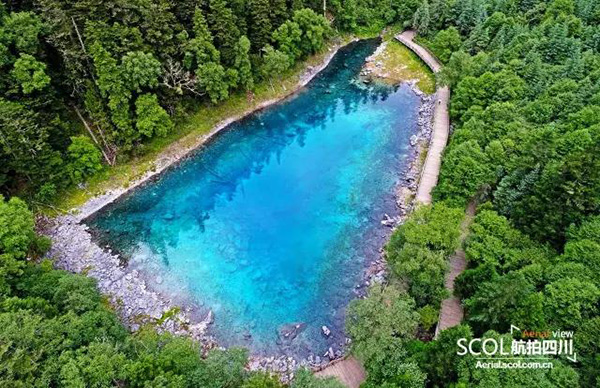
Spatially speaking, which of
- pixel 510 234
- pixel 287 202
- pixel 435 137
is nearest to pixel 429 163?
pixel 435 137

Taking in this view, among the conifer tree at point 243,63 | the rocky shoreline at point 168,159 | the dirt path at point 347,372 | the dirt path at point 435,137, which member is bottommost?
the dirt path at point 347,372

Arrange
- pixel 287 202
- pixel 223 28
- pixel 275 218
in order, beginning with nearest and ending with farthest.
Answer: pixel 275 218, pixel 287 202, pixel 223 28

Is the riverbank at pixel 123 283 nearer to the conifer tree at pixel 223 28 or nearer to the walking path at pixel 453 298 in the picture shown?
the walking path at pixel 453 298

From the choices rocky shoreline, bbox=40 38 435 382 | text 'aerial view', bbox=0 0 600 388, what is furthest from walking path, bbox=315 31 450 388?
rocky shoreline, bbox=40 38 435 382

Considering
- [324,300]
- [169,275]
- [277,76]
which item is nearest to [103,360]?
[169,275]

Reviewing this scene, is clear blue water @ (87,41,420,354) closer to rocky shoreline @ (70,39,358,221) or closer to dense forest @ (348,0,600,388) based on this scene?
rocky shoreline @ (70,39,358,221)

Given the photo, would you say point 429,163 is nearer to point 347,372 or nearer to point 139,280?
point 347,372

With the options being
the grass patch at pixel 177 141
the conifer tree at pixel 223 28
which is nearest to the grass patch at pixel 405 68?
the grass patch at pixel 177 141
